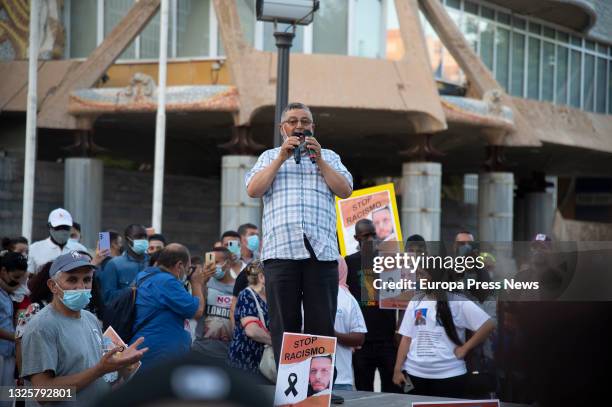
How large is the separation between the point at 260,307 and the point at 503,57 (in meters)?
24.7

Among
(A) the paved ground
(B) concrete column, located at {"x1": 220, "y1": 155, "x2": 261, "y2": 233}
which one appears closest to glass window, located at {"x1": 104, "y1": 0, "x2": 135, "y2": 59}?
(B) concrete column, located at {"x1": 220, "y1": 155, "x2": 261, "y2": 233}

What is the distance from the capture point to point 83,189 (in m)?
25.1

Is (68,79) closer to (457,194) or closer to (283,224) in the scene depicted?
(457,194)

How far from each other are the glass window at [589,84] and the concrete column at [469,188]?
541 centimetres

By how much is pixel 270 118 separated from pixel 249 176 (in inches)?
749

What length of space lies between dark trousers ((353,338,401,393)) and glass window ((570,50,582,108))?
25892mm

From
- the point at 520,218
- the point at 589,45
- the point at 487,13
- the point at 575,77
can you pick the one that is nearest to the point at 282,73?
the point at 487,13

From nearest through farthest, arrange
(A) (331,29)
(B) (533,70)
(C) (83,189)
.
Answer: (C) (83,189) → (A) (331,29) → (B) (533,70)

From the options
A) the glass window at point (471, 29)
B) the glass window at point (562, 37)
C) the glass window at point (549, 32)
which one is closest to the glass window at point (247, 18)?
the glass window at point (471, 29)

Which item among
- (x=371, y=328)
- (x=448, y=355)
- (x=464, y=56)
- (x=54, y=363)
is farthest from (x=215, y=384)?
(x=464, y=56)

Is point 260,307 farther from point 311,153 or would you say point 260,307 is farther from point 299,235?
point 311,153

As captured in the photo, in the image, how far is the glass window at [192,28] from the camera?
25422 millimetres

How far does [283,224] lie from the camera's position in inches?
246

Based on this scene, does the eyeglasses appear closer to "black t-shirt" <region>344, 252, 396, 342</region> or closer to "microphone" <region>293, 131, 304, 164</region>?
"microphone" <region>293, 131, 304, 164</region>
